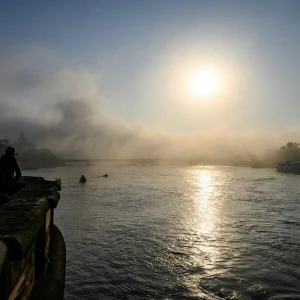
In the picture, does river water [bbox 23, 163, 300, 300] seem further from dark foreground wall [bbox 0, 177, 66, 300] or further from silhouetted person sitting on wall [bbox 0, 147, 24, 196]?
silhouetted person sitting on wall [bbox 0, 147, 24, 196]

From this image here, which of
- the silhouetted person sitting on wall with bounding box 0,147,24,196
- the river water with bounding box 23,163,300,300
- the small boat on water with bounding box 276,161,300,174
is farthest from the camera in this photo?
the small boat on water with bounding box 276,161,300,174

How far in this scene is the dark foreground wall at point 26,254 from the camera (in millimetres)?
3824

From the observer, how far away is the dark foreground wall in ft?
12.5

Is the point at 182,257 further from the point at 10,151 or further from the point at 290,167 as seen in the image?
the point at 290,167

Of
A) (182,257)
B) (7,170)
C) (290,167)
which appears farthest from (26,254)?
(290,167)

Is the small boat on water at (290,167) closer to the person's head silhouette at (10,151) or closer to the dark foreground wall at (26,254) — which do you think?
the person's head silhouette at (10,151)

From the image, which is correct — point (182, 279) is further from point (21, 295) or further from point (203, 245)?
point (21, 295)

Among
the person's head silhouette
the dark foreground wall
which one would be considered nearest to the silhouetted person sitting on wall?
the person's head silhouette

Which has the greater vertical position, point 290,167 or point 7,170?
point 7,170

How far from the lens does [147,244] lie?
1986cm

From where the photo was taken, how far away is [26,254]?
4488mm

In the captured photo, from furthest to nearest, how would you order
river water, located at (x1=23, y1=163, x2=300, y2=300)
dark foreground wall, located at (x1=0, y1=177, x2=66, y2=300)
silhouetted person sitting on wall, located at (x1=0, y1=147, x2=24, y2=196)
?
river water, located at (x1=23, y1=163, x2=300, y2=300)
silhouetted person sitting on wall, located at (x1=0, y1=147, x2=24, y2=196)
dark foreground wall, located at (x1=0, y1=177, x2=66, y2=300)

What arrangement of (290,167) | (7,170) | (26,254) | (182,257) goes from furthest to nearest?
(290,167), (182,257), (7,170), (26,254)

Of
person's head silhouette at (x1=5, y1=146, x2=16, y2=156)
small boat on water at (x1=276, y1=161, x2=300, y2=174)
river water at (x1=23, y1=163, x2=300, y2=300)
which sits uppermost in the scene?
person's head silhouette at (x1=5, y1=146, x2=16, y2=156)
